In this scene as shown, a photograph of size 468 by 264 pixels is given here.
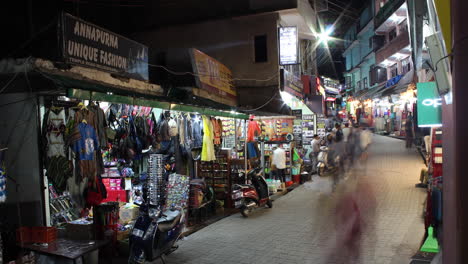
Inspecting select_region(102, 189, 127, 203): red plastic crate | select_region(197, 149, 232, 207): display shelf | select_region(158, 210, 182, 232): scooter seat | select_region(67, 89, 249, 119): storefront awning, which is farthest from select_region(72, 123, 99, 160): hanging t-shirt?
select_region(197, 149, 232, 207): display shelf

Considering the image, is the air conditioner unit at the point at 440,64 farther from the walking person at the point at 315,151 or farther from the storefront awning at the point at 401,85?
the walking person at the point at 315,151

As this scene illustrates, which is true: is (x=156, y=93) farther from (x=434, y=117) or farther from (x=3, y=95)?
(x=434, y=117)

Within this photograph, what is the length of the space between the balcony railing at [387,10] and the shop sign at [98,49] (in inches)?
921

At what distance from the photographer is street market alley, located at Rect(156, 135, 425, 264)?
7.05 m

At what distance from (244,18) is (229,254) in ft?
36.8

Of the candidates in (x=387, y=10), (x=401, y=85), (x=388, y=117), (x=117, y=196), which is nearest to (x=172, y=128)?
(x=117, y=196)

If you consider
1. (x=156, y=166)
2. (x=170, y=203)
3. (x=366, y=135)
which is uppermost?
(x=366, y=135)

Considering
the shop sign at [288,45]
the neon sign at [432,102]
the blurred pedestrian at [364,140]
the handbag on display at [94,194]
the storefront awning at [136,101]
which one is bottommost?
the handbag on display at [94,194]

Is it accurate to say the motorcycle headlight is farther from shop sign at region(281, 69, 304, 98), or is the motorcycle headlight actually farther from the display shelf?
shop sign at region(281, 69, 304, 98)

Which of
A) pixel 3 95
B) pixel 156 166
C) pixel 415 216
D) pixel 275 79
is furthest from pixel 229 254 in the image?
pixel 275 79

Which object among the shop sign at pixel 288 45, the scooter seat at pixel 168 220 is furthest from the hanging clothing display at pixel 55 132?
the shop sign at pixel 288 45

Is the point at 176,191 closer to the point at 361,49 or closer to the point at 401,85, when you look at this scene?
the point at 401,85

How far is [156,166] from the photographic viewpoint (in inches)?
294

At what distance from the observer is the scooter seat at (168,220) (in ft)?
20.8
